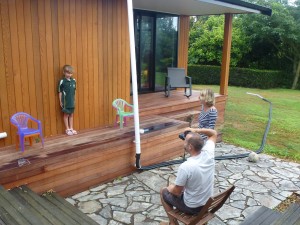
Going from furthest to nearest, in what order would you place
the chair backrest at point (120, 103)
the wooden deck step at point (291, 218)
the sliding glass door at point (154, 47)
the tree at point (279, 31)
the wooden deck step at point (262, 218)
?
the tree at point (279, 31) → the sliding glass door at point (154, 47) → the chair backrest at point (120, 103) → the wooden deck step at point (262, 218) → the wooden deck step at point (291, 218)

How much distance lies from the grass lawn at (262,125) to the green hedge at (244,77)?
2825mm

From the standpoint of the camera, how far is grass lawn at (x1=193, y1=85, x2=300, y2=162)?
6352mm

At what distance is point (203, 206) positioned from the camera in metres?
2.76

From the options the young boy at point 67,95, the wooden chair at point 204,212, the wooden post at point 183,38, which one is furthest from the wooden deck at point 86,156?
the wooden post at point 183,38

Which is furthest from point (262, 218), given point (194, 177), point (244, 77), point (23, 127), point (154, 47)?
point (244, 77)

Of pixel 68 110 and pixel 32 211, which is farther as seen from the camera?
pixel 68 110

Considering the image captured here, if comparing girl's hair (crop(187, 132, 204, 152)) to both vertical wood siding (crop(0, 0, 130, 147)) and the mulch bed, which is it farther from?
vertical wood siding (crop(0, 0, 130, 147))

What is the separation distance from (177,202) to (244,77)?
14.3 metres

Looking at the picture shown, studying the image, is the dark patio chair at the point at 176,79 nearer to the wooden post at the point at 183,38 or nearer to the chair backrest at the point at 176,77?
the chair backrest at the point at 176,77

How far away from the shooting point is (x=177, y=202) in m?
2.90

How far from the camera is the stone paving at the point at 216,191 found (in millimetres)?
3627

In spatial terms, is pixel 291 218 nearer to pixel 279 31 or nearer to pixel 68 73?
pixel 68 73

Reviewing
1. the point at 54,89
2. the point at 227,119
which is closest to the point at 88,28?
the point at 54,89

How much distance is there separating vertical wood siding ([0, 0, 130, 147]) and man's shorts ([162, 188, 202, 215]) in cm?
246
